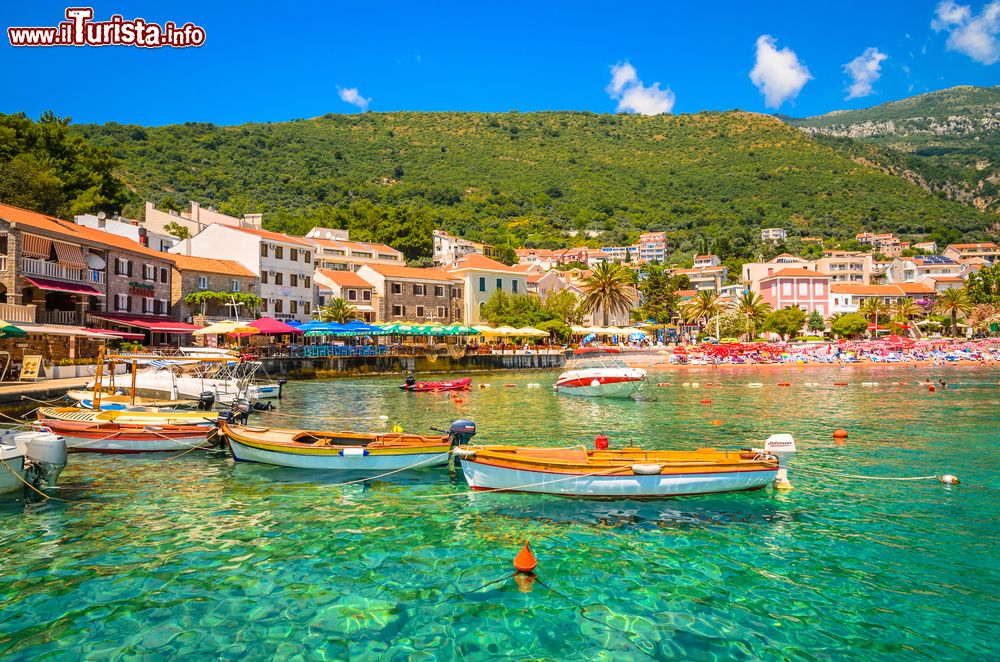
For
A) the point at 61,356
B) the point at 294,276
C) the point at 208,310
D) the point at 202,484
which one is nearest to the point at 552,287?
the point at 294,276

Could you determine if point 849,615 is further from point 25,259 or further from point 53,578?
point 25,259

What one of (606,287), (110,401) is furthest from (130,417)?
(606,287)

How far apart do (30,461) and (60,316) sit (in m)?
32.8

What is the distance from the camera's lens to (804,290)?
107062 millimetres

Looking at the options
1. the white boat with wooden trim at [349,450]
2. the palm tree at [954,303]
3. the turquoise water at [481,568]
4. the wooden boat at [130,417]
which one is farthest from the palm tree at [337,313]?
the palm tree at [954,303]

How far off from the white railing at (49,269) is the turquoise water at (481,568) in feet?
87.7

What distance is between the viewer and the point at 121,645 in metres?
8.12

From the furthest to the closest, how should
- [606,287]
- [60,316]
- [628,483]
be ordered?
[606,287], [60,316], [628,483]

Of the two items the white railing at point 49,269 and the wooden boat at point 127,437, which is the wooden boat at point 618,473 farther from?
the white railing at point 49,269

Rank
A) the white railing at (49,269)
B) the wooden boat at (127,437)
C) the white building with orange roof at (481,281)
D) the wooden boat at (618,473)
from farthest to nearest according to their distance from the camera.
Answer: the white building with orange roof at (481,281)
the white railing at (49,269)
the wooden boat at (127,437)
the wooden boat at (618,473)

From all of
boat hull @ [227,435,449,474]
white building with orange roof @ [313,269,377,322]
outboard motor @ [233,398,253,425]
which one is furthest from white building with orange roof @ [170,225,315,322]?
boat hull @ [227,435,449,474]

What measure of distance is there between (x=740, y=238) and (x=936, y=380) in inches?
5594

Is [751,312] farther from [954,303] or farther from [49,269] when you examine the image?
[49,269]

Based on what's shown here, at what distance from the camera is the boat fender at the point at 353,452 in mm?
16484
